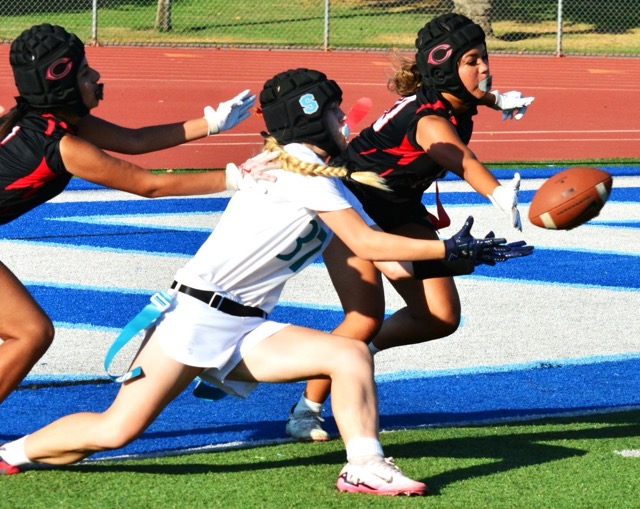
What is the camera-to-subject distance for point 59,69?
4.82 m

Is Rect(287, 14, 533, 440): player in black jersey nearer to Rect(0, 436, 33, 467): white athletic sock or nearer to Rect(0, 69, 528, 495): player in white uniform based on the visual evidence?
Rect(0, 69, 528, 495): player in white uniform

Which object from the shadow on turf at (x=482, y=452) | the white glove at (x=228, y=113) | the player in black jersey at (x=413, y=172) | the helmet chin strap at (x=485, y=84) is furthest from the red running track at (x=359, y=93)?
the shadow on turf at (x=482, y=452)

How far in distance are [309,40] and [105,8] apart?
5.77 m

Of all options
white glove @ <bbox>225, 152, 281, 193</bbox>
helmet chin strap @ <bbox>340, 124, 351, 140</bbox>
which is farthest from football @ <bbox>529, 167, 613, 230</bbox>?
white glove @ <bbox>225, 152, 281, 193</bbox>

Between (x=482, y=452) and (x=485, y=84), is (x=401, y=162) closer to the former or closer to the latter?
(x=485, y=84)

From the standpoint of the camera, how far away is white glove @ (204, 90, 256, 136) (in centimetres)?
543

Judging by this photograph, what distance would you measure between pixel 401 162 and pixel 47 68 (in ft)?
5.73

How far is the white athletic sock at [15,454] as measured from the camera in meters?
4.71

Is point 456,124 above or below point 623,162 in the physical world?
above

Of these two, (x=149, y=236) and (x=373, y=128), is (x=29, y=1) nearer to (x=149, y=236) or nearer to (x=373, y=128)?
(x=149, y=236)

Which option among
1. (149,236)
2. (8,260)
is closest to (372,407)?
(8,260)

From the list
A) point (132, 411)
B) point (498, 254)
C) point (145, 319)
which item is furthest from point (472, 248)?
point (132, 411)

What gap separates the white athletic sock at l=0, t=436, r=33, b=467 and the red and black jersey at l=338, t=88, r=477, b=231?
2.00 meters

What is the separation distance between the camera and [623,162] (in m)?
14.4
